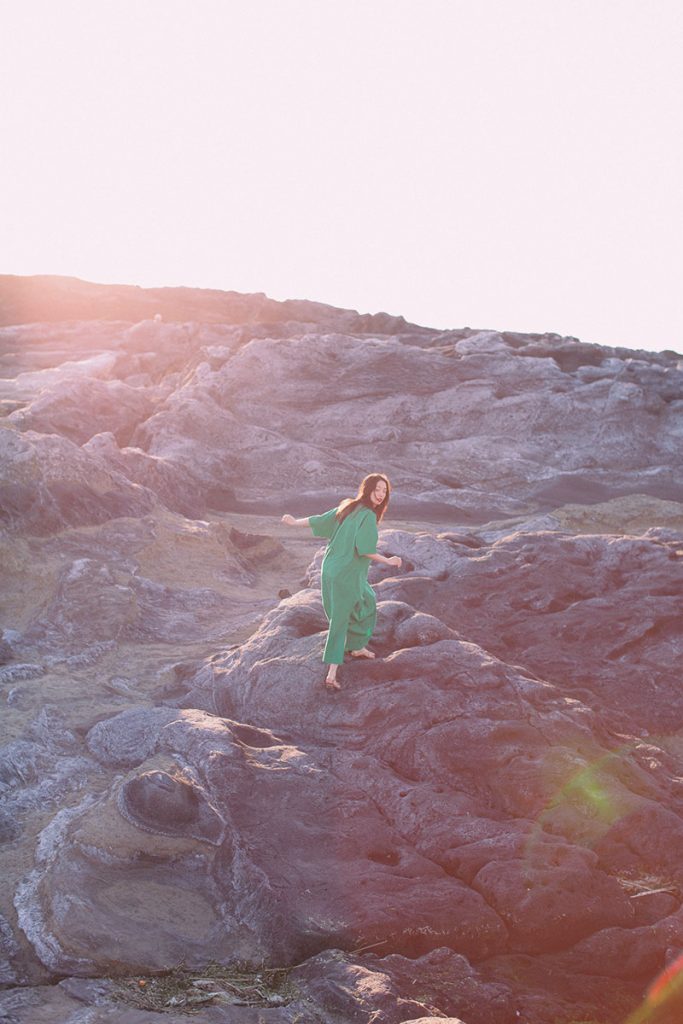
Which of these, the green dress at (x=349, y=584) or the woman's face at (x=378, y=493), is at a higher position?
the woman's face at (x=378, y=493)

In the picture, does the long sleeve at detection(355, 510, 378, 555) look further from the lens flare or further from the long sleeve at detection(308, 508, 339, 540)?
the lens flare

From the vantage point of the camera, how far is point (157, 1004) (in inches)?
198

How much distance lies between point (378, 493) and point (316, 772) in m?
2.33

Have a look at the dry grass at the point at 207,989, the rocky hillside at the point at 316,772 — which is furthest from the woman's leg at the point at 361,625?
the dry grass at the point at 207,989

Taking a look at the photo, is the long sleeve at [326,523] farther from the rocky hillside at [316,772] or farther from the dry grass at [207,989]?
the dry grass at [207,989]

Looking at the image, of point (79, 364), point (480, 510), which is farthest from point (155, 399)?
point (79, 364)

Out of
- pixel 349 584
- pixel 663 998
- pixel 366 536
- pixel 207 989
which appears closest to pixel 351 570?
pixel 349 584

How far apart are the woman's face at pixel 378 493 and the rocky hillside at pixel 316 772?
1.27 m

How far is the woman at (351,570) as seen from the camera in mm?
7957

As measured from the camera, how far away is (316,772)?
7.23m

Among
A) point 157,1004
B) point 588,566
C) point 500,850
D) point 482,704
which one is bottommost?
point 157,1004

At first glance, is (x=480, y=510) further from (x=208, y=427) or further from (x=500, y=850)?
(x=500, y=850)

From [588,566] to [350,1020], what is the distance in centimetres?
701

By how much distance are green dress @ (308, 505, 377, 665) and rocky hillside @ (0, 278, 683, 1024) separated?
0.32m
